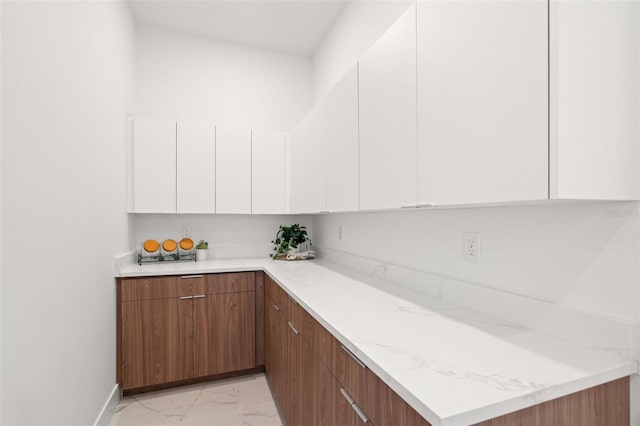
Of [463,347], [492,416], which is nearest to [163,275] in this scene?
[463,347]

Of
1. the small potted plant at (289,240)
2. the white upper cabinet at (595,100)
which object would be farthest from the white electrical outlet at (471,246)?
the small potted plant at (289,240)

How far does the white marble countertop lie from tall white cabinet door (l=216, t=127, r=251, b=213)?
60.5 inches

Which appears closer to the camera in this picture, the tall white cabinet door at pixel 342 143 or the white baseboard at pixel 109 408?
the tall white cabinet door at pixel 342 143

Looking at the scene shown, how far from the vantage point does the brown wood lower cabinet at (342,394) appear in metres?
0.76

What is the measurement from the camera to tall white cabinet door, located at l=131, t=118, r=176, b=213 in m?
2.53

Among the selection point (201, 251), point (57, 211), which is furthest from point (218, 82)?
point (57, 211)

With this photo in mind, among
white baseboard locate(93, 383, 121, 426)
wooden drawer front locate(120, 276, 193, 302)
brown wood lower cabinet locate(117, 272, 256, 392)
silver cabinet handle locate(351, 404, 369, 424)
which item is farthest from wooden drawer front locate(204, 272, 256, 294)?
silver cabinet handle locate(351, 404, 369, 424)

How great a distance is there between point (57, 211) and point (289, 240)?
185 cm

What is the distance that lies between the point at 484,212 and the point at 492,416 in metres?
0.82

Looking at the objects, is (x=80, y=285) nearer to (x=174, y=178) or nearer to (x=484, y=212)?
(x=174, y=178)

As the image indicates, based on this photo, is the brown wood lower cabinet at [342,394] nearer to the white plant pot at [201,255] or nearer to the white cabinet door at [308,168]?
the white cabinet door at [308,168]

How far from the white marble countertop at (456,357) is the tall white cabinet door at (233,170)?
5.04ft

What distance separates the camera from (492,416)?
2.20 feet

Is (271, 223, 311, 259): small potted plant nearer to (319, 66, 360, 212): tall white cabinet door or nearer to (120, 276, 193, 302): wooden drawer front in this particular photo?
(120, 276, 193, 302): wooden drawer front
